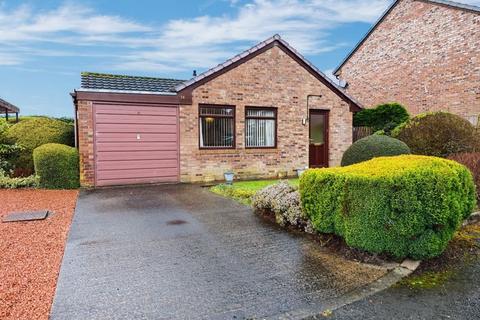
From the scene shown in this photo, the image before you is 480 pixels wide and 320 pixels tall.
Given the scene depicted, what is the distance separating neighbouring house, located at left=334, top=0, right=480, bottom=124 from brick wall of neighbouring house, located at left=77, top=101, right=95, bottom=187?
1383 cm

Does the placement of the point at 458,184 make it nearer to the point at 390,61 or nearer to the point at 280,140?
the point at 280,140

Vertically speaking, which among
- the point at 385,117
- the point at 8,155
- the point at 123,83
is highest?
the point at 123,83

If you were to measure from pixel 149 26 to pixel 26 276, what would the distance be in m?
13.3

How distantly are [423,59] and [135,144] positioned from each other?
1326 cm

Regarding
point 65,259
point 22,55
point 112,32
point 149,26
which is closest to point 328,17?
point 149,26

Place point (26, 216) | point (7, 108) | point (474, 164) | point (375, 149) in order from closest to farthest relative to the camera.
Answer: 1. point (26, 216)
2. point (474, 164)
3. point (375, 149)
4. point (7, 108)

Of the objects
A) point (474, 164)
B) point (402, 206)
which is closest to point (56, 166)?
point (402, 206)

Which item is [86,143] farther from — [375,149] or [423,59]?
[423,59]

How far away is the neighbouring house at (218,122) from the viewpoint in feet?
32.2

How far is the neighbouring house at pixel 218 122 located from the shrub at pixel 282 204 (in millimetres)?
4962

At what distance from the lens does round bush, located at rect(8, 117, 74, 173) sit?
34.9ft

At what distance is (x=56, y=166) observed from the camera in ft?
30.9

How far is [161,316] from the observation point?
109 inches

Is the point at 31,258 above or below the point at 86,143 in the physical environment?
below
